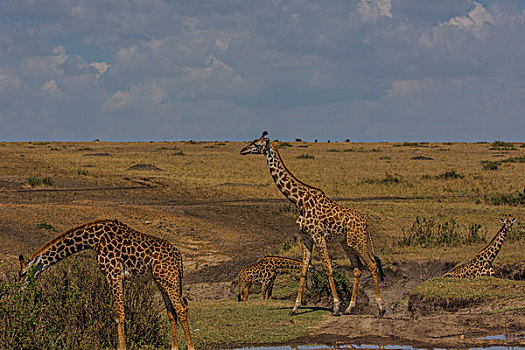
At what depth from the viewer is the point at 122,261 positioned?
9578 millimetres

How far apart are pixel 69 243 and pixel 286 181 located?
4768mm

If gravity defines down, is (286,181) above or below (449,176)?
below

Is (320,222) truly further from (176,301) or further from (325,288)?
(176,301)

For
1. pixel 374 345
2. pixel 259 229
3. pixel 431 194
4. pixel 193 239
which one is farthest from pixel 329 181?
pixel 374 345

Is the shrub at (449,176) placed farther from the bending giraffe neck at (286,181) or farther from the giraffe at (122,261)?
the giraffe at (122,261)

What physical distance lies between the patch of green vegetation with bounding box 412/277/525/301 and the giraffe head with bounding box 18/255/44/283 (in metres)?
7.31

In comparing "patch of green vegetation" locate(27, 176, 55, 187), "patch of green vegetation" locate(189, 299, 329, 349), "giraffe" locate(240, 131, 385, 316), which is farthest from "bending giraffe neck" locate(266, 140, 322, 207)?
"patch of green vegetation" locate(27, 176, 55, 187)

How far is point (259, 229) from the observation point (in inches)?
1059

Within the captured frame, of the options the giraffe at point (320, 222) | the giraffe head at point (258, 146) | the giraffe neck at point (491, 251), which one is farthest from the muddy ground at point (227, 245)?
the giraffe head at point (258, 146)

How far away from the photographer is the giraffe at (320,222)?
12961mm

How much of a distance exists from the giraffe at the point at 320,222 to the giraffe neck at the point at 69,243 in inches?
152

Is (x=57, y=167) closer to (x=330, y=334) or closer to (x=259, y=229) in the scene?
(x=259, y=229)

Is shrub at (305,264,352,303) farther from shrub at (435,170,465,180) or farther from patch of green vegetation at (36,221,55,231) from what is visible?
shrub at (435,170,465,180)

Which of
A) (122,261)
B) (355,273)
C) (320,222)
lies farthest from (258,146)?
(122,261)
